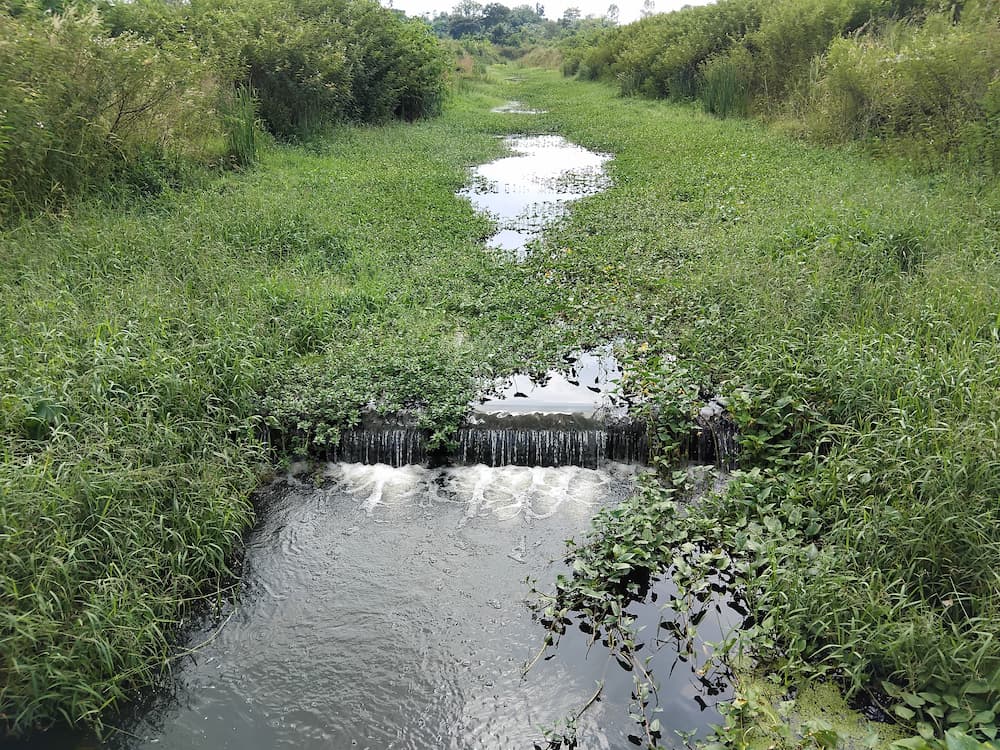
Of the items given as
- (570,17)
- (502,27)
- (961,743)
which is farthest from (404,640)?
(570,17)

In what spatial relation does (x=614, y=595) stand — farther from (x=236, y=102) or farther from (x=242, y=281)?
(x=236, y=102)

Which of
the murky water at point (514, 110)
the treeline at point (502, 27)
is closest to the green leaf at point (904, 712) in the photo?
the murky water at point (514, 110)

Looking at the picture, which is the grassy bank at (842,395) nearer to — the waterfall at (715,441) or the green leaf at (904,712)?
the green leaf at (904,712)

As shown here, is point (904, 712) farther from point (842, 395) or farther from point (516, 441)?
point (516, 441)

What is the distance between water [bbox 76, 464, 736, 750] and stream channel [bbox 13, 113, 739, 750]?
0.4 inches

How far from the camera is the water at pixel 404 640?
3.49 m

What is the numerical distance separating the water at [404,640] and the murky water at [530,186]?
490cm

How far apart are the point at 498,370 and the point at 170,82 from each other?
732 centimetres

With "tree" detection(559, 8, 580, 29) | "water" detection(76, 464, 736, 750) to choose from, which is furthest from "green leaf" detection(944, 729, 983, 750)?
"tree" detection(559, 8, 580, 29)

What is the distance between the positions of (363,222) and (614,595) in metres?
7.47

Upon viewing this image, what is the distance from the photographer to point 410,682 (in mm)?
3742

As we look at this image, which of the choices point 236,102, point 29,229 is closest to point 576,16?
point 236,102

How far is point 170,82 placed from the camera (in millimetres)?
10078

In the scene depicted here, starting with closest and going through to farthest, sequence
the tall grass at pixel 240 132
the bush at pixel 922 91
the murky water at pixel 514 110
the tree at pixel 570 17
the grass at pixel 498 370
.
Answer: the grass at pixel 498 370
the bush at pixel 922 91
the tall grass at pixel 240 132
the murky water at pixel 514 110
the tree at pixel 570 17
